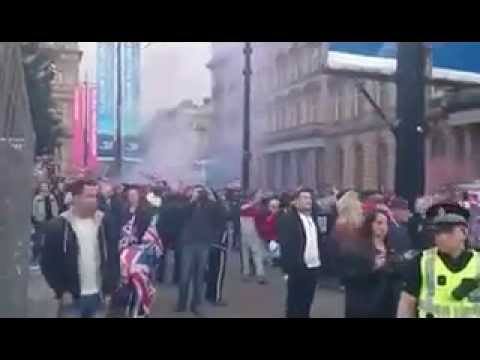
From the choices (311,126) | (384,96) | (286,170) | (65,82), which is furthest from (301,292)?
(65,82)

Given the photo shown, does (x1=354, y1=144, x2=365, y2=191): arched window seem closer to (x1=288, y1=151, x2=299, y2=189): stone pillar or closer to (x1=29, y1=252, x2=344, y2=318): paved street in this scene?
(x1=288, y1=151, x2=299, y2=189): stone pillar

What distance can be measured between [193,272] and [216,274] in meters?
0.12

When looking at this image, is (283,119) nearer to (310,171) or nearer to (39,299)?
(310,171)

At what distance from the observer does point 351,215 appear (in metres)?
4.91

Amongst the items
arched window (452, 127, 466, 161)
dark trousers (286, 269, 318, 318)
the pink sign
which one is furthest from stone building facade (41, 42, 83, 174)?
arched window (452, 127, 466, 161)

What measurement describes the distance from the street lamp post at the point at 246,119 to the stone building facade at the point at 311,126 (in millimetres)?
28

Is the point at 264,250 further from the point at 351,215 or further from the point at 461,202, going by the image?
the point at 461,202

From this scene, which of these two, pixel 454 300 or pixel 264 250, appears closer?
pixel 454 300

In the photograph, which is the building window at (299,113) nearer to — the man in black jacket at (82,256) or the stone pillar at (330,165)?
the stone pillar at (330,165)

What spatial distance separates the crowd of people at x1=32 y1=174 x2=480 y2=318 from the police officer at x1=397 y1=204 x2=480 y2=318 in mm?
179

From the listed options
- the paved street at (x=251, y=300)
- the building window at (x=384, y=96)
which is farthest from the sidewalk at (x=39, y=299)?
the building window at (x=384, y=96)

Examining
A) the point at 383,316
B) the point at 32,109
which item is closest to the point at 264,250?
the point at 383,316
